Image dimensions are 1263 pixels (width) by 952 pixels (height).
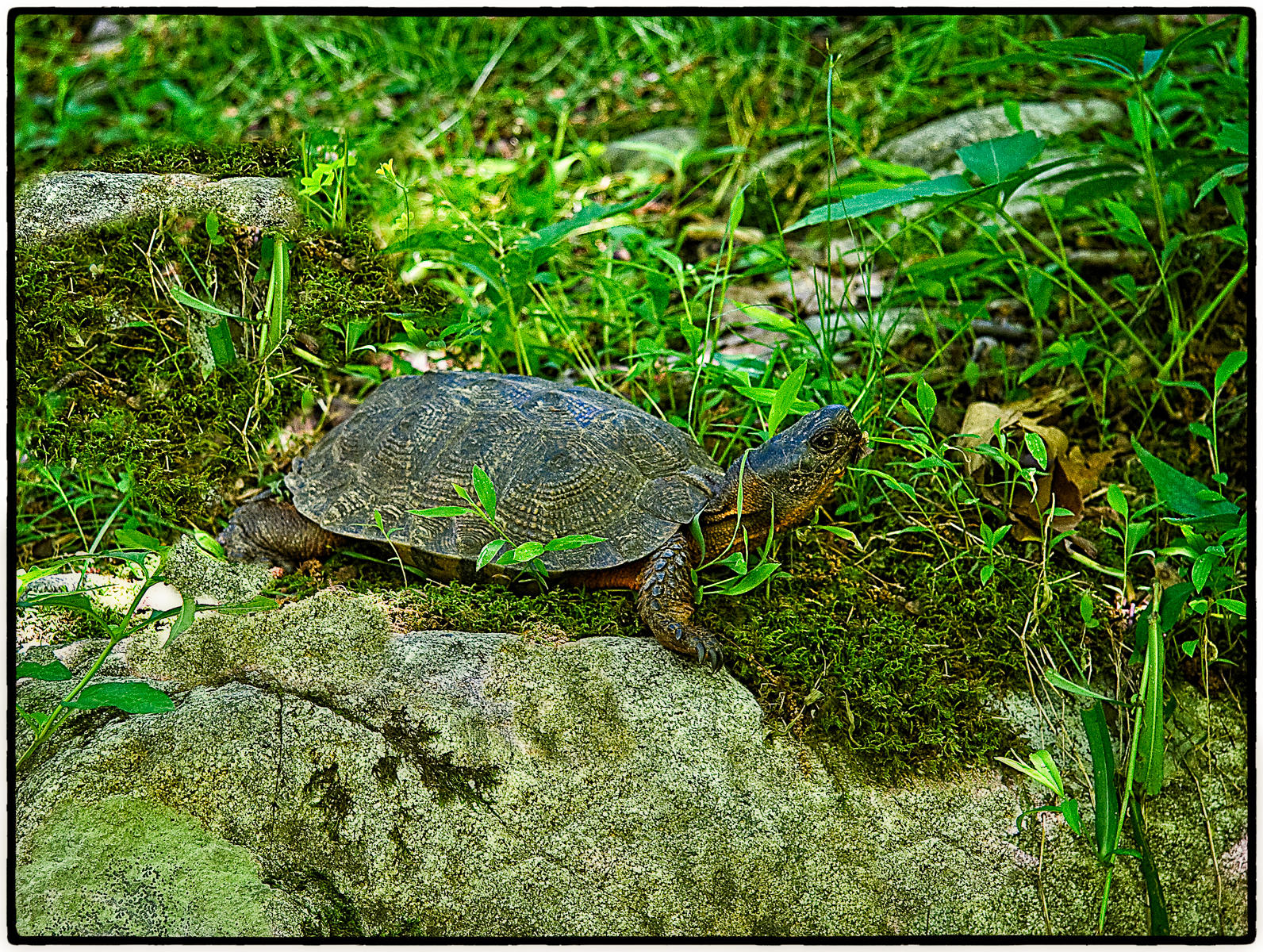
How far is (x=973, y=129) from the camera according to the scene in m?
3.83

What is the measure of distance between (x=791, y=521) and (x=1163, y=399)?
1250 millimetres

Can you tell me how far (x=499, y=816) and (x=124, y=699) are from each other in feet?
2.08

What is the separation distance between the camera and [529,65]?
4.39m

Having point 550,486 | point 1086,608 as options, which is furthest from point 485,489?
point 1086,608

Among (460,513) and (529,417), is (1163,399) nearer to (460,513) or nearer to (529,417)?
(529,417)

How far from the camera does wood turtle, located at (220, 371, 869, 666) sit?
204 centimetres

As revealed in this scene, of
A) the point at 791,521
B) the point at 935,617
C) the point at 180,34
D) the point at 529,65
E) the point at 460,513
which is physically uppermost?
the point at 180,34

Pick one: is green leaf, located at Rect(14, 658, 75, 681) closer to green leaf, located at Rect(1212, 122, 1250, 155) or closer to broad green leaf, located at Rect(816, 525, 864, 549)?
broad green leaf, located at Rect(816, 525, 864, 549)

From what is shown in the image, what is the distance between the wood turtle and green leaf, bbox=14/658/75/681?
0.45m

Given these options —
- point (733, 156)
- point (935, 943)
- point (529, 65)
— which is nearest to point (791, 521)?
point (935, 943)

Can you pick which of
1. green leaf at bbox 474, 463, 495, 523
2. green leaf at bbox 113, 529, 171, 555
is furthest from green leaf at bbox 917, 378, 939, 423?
green leaf at bbox 113, 529, 171, 555

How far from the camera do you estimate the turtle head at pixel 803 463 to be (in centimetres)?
208

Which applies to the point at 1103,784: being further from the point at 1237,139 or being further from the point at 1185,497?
the point at 1237,139

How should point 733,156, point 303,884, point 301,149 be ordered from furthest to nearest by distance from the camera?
point 733,156 < point 301,149 < point 303,884
